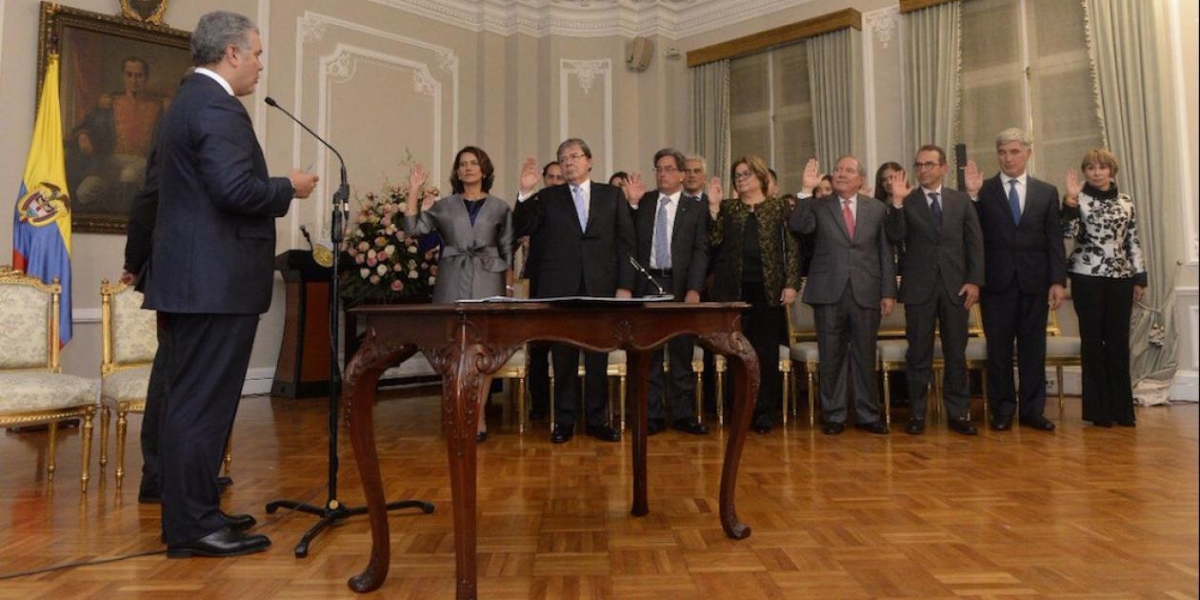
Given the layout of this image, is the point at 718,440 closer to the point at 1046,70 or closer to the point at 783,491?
the point at 783,491

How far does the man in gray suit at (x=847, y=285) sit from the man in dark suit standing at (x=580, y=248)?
3.13 feet

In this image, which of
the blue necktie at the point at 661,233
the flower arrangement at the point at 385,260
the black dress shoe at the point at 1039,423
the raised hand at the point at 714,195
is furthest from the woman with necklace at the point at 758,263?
the flower arrangement at the point at 385,260

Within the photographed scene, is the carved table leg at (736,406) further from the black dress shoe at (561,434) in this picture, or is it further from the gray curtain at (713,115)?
the gray curtain at (713,115)

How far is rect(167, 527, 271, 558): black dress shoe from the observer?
2084mm

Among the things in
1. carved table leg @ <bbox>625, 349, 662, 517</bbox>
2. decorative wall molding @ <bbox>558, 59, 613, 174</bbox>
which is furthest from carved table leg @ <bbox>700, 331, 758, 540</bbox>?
decorative wall molding @ <bbox>558, 59, 613, 174</bbox>

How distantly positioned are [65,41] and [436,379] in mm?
3726

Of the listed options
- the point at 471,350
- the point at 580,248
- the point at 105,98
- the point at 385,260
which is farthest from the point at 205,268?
the point at 105,98

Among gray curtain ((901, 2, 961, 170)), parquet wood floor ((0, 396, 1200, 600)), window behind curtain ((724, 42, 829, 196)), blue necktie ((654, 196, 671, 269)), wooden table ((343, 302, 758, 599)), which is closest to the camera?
wooden table ((343, 302, 758, 599))

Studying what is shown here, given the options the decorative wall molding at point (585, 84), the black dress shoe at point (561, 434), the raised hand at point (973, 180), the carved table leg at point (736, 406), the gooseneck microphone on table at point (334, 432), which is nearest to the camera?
the carved table leg at point (736, 406)

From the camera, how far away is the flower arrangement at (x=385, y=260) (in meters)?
5.75

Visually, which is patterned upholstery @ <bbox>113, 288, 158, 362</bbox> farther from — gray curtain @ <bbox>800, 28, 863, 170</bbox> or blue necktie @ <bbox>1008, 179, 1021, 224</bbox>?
gray curtain @ <bbox>800, 28, 863, 170</bbox>

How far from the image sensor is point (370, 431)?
1927 millimetres

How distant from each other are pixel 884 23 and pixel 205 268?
6.09 meters

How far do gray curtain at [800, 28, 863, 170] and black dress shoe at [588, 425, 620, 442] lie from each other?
383cm
